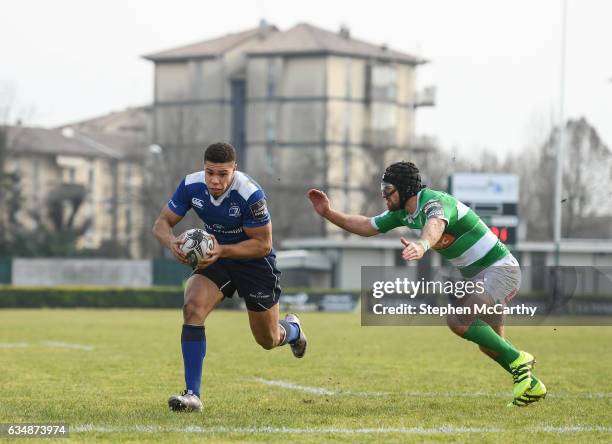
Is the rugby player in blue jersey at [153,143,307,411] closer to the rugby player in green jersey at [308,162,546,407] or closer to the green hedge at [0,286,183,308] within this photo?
the rugby player in green jersey at [308,162,546,407]

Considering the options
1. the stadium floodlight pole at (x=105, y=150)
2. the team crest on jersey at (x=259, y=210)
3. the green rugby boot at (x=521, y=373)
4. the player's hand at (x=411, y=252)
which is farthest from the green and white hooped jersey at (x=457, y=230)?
the stadium floodlight pole at (x=105, y=150)

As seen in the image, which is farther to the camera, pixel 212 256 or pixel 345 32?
pixel 345 32

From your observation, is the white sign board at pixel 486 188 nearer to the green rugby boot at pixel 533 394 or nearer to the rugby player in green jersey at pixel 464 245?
the rugby player in green jersey at pixel 464 245

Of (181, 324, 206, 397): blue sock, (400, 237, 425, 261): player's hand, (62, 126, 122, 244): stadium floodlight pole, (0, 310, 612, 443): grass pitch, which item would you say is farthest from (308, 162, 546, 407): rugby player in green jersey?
(62, 126, 122, 244): stadium floodlight pole

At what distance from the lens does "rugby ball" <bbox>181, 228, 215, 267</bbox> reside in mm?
9883

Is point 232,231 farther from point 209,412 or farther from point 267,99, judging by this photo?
point 267,99

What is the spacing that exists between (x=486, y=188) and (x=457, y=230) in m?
24.5

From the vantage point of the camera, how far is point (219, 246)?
33.1ft

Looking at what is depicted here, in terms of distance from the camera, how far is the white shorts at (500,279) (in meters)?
10.6

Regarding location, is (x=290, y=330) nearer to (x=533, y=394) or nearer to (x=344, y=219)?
(x=344, y=219)

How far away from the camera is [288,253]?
2312 inches

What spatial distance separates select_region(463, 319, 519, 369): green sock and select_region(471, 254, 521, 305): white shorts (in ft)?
1.15

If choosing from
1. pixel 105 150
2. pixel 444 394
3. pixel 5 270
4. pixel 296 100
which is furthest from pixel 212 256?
pixel 105 150

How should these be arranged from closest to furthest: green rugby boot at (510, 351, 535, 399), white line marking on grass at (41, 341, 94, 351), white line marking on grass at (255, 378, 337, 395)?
1. green rugby boot at (510, 351, 535, 399)
2. white line marking on grass at (255, 378, 337, 395)
3. white line marking on grass at (41, 341, 94, 351)
